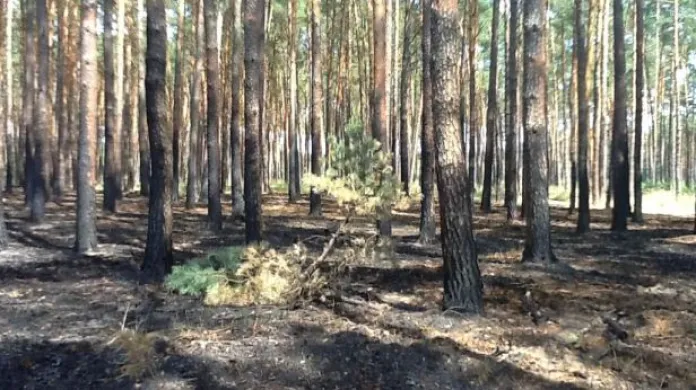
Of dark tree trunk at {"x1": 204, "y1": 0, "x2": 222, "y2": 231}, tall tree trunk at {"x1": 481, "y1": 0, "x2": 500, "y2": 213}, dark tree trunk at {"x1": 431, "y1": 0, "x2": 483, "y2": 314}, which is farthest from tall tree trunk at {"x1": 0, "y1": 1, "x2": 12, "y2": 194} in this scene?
tall tree trunk at {"x1": 481, "y1": 0, "x2": 500, "y2": 213}

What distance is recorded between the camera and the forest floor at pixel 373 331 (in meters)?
4.75

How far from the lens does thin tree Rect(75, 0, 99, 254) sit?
32.8ft

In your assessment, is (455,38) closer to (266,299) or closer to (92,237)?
(266,299)

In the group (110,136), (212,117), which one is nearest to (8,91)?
(110,136)

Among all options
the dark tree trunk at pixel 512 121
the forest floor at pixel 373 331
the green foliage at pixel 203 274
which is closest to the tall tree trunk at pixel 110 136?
the forest floor at pixel 373 331

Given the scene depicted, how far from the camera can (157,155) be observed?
820 centimetres

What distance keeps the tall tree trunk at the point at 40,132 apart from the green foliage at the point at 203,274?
854 centimetres

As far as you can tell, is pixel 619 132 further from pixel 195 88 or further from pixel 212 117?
pixel 195 88

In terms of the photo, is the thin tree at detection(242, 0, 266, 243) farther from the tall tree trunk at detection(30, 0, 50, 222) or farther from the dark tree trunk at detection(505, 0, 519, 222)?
the dark tree trunk at detection(505, 0, 519, 222)

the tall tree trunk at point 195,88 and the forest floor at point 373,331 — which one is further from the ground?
the tall tree trunk at point 195,88

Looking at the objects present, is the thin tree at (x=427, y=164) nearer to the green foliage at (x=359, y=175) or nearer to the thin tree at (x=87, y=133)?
the green foliage at (x=359, y=175)

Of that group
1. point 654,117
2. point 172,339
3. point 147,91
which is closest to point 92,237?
point 147,91

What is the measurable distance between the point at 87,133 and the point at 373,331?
6.74 m

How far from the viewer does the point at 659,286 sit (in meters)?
7.94
